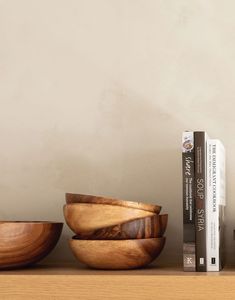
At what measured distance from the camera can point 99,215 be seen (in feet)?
4.08

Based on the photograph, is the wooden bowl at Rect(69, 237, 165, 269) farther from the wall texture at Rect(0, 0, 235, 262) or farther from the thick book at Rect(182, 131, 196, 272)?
the wall texture at Rect(0, 0, 235, 262)

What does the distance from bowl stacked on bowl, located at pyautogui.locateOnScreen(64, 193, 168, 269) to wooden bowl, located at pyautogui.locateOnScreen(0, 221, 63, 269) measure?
7 cm

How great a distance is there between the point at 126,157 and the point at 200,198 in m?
0.30

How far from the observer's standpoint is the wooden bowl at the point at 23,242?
1.27 meters

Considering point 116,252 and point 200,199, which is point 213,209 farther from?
point 116,252

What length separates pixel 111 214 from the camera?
1.24 meters

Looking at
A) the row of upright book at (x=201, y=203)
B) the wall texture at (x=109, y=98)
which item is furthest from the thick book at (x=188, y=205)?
the wall texture at (x=109, y=98)

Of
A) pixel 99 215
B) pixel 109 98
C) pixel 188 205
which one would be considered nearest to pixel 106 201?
pixel 99 215

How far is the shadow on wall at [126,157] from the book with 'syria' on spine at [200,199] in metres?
0.21

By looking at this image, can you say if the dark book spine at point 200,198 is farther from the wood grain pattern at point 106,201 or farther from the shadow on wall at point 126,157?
the shadow on wall at point 126,157

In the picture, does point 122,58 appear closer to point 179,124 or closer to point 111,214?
point 179,124
